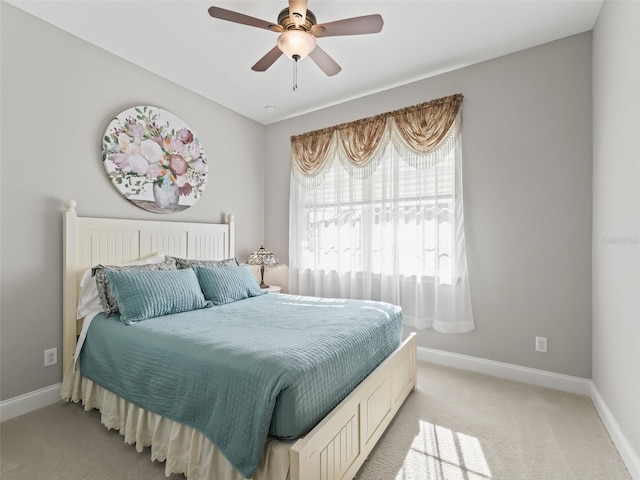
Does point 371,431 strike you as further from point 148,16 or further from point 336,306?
point 148,16

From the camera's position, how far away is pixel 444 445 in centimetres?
192

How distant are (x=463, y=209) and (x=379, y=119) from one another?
4.25ft

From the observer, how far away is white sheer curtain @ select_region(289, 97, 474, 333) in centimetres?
303

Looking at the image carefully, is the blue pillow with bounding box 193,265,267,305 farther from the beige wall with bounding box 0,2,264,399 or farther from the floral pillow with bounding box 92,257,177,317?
the beige wall with bounding box 0,2,264,399

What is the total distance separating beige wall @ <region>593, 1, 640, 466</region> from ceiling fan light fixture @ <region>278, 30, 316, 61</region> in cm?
169

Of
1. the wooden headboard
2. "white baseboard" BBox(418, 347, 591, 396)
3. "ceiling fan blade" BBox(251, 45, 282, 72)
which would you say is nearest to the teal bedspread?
the wooden headboard

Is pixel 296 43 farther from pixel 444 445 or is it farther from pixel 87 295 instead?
pixel 444 445

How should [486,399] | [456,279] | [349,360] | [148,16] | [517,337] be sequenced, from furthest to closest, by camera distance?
1. [456,279]
2. [517,337]
3. [486,399]
4. [148,16]
5. [349,360]

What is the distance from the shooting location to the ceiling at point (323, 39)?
2.24 m

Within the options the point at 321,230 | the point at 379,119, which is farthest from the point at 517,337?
the point at 379,119

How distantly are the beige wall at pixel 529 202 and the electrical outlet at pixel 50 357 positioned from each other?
319cm

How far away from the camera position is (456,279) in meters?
2.99

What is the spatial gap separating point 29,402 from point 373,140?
363cm

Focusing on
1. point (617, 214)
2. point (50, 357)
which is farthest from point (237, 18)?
point (50, 357)
